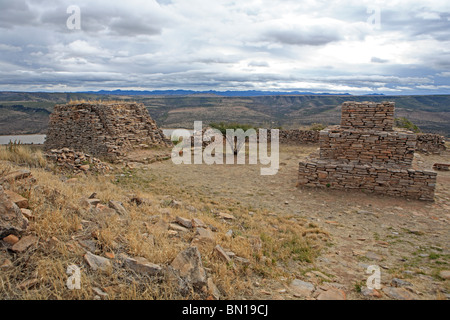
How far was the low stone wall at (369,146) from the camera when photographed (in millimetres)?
8352

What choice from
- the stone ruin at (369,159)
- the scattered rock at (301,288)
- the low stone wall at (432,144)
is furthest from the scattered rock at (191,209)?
the low stone wall at (432,144)

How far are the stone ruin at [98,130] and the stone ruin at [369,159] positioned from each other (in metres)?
8.90

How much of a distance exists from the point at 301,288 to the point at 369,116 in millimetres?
7663

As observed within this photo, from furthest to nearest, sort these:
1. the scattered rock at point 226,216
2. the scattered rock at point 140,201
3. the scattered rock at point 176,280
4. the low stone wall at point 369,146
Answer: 1. the low stone wall at point 369,146
2. the scattered rock at point 226,216
3. the scattered rock at point 140,201
4. the scattered rock at point 176,280

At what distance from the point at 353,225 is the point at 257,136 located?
14561 millimetres

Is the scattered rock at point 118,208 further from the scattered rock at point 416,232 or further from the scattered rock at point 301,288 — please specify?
the scattered rock at point 416,232

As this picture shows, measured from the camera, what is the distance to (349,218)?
6543mm

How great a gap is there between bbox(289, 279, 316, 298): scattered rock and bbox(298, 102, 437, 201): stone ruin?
224 inches

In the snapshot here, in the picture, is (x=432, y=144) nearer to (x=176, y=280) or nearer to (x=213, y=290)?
(x=213, y=290)

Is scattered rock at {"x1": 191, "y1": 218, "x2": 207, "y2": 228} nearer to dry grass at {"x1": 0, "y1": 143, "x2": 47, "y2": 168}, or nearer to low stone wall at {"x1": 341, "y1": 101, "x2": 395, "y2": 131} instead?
dry grass at {"x1": 0, "y1": 143, "x2": 47, "y2": 168}

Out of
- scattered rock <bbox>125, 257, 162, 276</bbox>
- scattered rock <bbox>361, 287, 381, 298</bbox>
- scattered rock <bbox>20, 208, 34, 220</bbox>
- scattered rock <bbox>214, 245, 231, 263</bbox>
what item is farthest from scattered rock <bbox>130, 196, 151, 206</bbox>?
scattered rock <bbox>361, 287, 381, 298</bbox>

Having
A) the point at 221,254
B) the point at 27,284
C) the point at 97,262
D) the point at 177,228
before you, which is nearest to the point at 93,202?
the point at 177,228

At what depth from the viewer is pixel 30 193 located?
414cm

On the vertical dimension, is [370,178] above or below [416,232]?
above
